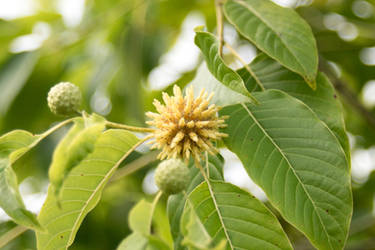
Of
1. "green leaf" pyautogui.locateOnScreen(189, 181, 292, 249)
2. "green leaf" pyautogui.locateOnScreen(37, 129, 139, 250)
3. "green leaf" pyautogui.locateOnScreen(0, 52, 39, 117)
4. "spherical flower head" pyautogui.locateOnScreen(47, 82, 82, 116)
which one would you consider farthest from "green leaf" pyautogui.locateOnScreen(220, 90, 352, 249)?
"green leaf" pyautogui.locateOnScreen(0, 52, 39, 117)

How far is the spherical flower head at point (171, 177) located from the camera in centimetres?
120

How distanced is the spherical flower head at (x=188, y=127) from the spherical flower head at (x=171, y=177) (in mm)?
191

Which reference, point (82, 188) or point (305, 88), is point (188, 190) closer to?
point (82, 188)

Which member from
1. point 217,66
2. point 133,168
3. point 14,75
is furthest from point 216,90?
point 14,75

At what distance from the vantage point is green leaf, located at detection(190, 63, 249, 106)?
1281 millimetres

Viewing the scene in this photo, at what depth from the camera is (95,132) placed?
116 centimetres

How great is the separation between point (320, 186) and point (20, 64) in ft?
7.69

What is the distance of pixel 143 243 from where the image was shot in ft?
4.19

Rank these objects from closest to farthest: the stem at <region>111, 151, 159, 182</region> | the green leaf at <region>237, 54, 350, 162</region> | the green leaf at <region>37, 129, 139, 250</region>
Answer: the green leaf at <region>37, 129, 139, 250</region>
the green leaf at <region>237, 54, 350, 162</region>
the stem at <region>111, 151, 159, 182</region>

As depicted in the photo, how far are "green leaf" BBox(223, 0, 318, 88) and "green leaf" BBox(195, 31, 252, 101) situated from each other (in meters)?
0.22

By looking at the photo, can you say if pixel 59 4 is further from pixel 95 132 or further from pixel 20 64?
pixel 95 132

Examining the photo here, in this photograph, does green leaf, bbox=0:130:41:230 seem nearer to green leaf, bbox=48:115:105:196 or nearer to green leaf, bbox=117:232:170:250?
green leaf, bbox=48:115:105:196

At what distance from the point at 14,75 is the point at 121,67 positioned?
2.42 feet

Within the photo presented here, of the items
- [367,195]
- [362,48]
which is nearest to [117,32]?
[362,48]
